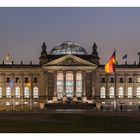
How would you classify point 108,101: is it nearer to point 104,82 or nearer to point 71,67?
point 104,82

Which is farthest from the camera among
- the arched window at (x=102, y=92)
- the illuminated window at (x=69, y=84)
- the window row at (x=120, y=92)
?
the arched window at (x=102, y=92)

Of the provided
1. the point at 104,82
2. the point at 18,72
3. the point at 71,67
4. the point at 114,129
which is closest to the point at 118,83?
the point at 104,82

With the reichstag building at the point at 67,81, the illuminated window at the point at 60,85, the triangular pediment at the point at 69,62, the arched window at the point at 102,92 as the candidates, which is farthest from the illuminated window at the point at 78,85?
the arched window at the point at 102,92

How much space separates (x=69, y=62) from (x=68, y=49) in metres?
13.3

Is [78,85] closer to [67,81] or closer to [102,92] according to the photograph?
[67,81]

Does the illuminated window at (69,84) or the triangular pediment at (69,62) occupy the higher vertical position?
the triangular pediment at (69,62)

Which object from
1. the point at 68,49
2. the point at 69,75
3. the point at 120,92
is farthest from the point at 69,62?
the point at 120,92

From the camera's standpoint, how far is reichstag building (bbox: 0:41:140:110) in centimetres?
12200

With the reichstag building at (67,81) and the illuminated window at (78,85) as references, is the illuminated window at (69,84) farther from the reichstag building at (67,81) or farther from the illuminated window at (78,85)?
the illuminated window at (78,85)

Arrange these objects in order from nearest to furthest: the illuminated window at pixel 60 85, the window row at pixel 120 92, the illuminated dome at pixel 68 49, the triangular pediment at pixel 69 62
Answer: the triangular pediment at pixel 69 62
the illuminated window at pixel 60 85
the window row at pixel 120 92
the illuminated dome at pixel 68 49

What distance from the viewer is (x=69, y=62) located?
121625 mm

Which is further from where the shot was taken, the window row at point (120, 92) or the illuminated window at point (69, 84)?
the window row at point (120, 92)

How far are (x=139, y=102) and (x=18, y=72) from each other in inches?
1296

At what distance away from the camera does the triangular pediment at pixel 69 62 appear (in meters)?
121
